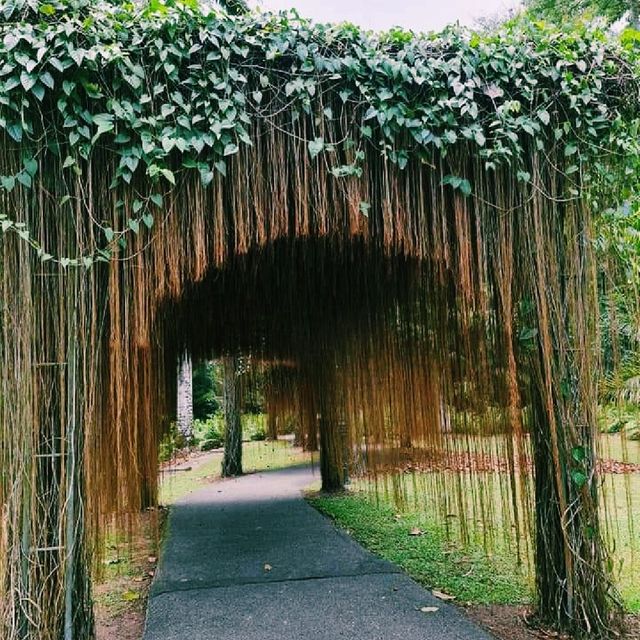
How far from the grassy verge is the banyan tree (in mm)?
677

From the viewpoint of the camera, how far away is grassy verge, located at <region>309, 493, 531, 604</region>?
3.02 meters

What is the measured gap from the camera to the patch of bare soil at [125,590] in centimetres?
263

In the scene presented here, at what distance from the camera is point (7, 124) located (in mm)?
1877

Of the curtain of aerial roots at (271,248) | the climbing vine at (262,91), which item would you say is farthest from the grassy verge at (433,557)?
the climbing vine at (262,91)

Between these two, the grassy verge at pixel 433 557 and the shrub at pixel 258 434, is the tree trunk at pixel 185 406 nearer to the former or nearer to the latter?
the shrub at pixel 258 434

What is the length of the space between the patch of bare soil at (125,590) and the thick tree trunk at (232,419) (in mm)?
3209

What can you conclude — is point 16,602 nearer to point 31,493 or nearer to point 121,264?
point 31,493

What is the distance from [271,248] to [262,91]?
46.9 inches

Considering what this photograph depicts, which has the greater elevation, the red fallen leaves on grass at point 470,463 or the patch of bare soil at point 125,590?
the red fallen leaves on grass at point 470,463

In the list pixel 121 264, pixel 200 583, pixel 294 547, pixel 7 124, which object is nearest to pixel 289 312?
pixel 294 547

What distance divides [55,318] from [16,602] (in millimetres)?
924

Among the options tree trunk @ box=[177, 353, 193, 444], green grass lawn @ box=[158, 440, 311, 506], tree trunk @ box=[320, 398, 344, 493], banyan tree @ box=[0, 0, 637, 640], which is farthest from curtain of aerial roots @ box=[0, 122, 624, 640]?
tree trunk @ box=[177, 353, 193, 444]

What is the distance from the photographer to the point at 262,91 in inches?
82.8

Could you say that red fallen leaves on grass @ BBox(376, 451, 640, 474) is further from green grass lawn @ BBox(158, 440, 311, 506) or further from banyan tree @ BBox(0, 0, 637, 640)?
green grass lawn @ BBox(158, 440, 311, 506)
